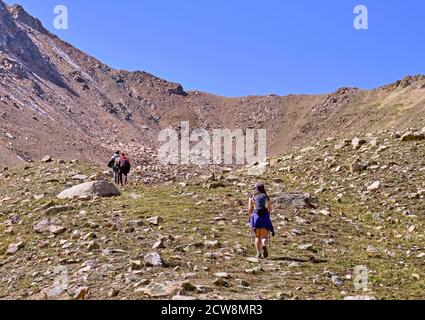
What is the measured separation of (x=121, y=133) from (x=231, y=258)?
64564mm

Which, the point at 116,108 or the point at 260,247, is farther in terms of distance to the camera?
the point at 116,108

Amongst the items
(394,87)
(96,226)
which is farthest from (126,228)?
(394,87)

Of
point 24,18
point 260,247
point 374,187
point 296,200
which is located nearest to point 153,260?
point 260,247

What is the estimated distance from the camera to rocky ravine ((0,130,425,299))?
9.09 metres

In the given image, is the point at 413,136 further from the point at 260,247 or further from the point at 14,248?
the point at 14,248

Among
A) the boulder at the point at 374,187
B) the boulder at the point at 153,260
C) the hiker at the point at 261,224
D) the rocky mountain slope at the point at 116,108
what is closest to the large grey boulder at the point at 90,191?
the boulder at the point at 153,260

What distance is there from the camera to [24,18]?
98.7m

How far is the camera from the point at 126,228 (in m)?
12.9

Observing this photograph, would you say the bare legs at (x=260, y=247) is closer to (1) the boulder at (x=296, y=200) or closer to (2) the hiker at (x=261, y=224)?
(2) the hiker at (x=261, y=224)

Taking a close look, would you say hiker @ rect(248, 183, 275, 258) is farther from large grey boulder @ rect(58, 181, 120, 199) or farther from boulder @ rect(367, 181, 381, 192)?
boulder @ rect(367, 181, 381, 192)

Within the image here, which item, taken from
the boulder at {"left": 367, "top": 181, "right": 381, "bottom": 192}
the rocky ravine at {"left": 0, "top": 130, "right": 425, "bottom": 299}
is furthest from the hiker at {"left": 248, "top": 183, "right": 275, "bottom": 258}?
the boulder at {"left": 367, "top": 181, "right": 381, "bottom": 192}

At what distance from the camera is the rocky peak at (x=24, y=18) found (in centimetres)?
9688

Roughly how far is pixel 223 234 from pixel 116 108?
7658 centimetres

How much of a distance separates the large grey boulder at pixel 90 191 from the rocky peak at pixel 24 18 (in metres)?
89.2
